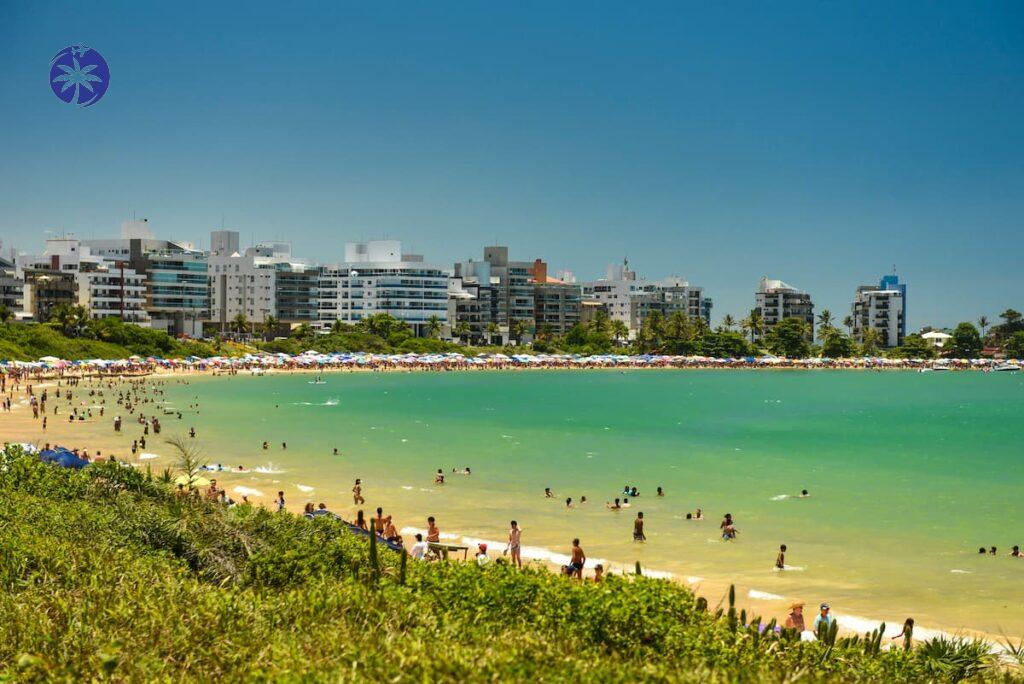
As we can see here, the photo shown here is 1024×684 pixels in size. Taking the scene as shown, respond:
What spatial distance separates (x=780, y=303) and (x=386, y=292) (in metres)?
89.4

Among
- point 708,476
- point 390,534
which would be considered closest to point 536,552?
point 390,534

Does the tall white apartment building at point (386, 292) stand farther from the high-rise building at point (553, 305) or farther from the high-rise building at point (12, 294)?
the high-rise building at point (12, 294)

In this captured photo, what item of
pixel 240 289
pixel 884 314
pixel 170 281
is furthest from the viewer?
pixel 884 314

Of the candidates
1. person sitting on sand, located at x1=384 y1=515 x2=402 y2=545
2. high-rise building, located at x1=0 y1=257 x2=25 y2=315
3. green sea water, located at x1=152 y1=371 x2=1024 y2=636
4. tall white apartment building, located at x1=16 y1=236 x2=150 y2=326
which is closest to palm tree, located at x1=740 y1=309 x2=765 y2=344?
green sea water, located at x1=152 y1=371 x2=1024 y2=636

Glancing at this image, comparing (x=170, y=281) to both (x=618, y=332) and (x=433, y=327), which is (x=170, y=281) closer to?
(x=433, y=327)

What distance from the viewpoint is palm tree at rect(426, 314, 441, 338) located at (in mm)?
148000

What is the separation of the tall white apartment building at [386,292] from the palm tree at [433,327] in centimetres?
182

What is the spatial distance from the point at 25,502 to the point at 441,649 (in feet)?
34.8

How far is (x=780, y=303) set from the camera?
194m

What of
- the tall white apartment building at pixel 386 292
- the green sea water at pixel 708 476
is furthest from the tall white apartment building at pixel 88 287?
the green sea water at pixel 708 476

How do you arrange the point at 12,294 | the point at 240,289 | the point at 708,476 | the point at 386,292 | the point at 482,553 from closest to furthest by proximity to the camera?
the point at 482,553 < the point at 708,476 < the point at 12,294 < the point at 240,289 < the point at 386,292

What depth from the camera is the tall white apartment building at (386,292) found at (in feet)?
494

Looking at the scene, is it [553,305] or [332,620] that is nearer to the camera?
[332,620]

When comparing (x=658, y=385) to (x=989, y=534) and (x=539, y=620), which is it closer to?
(x=989, y=534)
